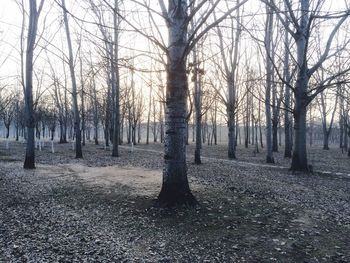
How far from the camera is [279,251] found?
16.0ft

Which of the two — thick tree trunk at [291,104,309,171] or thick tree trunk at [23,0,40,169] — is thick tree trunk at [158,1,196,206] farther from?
thick tree trunk at [23,0,40,169]

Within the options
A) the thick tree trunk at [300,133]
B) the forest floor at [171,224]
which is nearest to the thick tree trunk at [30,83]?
the forest floor at [171,224]

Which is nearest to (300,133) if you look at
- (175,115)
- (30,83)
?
(175,115)

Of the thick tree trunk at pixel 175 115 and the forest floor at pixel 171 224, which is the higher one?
the thick tree trunk at pixel 175 115

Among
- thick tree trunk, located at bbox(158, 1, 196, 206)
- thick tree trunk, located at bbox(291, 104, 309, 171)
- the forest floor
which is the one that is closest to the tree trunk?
the forest floor

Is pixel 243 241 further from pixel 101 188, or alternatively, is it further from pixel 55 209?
pixel 101 188

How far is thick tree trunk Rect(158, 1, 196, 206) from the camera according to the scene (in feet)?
22.6

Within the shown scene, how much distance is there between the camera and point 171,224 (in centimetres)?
609

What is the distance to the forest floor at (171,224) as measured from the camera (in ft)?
15.9

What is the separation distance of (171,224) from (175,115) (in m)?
2.30

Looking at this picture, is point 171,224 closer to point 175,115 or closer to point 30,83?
point 175,115

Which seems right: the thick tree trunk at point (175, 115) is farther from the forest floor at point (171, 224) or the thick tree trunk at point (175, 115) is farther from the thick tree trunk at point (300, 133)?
A: the thick tree trunk at point (300, 133)

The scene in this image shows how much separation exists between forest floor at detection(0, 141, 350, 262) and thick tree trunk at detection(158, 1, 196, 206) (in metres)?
0.41

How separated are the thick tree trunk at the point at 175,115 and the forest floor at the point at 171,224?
0.41 metres
